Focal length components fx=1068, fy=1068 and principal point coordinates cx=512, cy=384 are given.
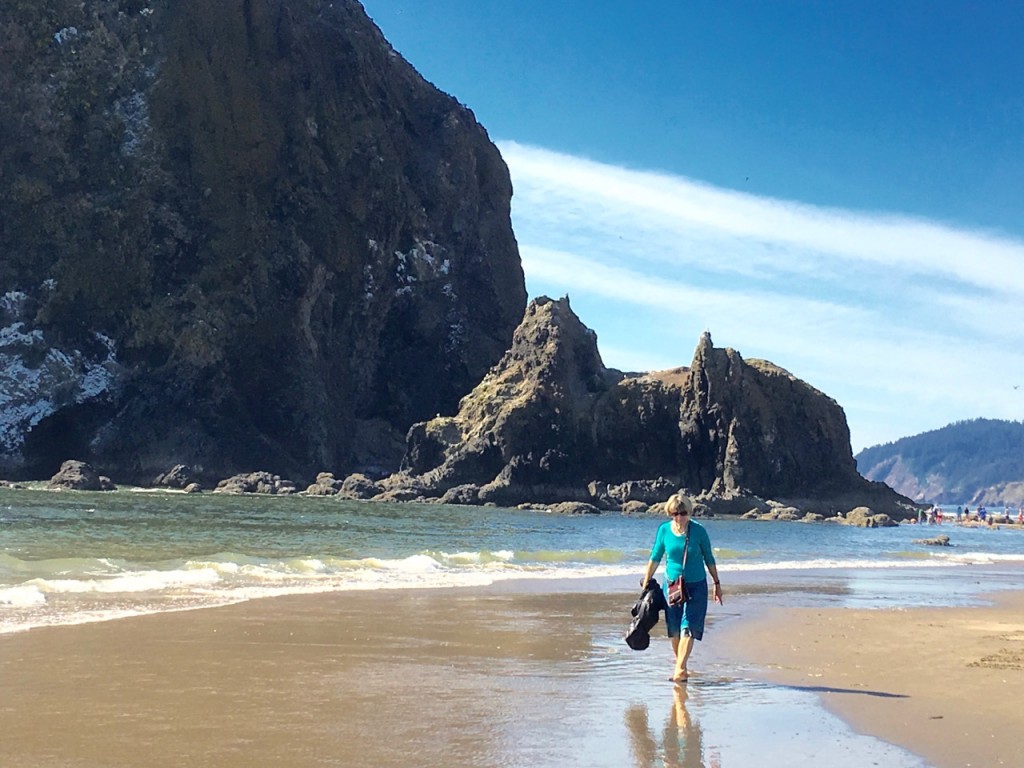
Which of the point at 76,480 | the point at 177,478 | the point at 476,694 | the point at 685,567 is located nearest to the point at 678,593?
the point at 685,567

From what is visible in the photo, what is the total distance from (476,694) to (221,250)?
306ft

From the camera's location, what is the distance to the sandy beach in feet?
20.1

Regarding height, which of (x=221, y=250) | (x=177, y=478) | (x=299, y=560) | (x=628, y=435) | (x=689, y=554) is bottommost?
(x=299, y=560)

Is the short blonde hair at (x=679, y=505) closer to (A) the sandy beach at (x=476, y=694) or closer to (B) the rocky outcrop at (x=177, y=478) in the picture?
(A) the sandy beach at (x=476, y=694)

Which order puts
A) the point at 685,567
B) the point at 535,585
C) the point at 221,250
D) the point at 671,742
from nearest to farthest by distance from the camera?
1. the point at 671,742
2. the point at 685,567
3. the point at 535,585
4. the point at 221,250

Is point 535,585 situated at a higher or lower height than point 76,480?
lower

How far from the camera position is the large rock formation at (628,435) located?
3177 inches

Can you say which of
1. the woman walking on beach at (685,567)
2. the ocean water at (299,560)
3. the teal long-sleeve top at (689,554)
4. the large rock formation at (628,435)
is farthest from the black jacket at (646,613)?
the large rock formation at (628,435)

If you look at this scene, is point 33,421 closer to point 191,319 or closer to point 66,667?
point 191,319

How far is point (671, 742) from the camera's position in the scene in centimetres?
652

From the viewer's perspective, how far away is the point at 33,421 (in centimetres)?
8325

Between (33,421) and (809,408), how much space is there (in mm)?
62592

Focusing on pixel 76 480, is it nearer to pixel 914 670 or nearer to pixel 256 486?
pixel 256 486

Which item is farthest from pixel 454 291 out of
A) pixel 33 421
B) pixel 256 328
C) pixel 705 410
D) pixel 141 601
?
pixel 141 601
